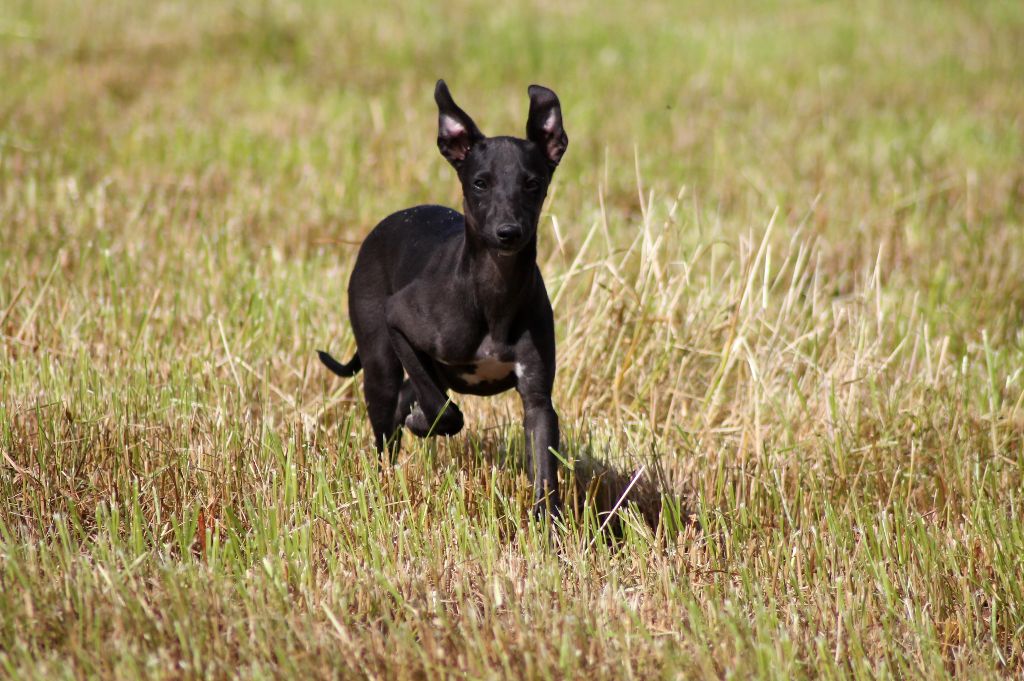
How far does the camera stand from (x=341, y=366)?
5.23 m

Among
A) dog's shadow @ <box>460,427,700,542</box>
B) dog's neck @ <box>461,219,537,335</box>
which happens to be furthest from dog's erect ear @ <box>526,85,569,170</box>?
dog's shadow @ <box>460,427,700,542</box>

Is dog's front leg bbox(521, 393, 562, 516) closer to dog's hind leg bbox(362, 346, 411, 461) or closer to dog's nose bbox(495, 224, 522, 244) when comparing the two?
dog's nose bbox(495, 224, 522, 244)

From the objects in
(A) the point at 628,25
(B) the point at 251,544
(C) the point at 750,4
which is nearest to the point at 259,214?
(B) the point at 251,544

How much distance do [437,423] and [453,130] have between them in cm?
102

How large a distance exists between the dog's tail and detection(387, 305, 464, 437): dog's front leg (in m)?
0.64

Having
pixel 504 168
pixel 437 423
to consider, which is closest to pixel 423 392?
pixel 437 423

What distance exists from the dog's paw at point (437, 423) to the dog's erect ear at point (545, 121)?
0.96m

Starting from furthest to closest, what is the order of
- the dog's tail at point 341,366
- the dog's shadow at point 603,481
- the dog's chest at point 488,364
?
the dog's tail at point 341,366 < the dog's shadow at point 603,481 < the dog's chest at point 488,364

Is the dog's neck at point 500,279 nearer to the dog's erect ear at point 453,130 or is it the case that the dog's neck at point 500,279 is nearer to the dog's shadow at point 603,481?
the dog's erect ear at point 453,130

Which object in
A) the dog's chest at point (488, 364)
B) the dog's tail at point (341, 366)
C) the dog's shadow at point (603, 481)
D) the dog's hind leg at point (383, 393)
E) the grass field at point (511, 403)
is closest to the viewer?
the grass field at point (511, 403)

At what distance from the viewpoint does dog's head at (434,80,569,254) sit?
4.04m

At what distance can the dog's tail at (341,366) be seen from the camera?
5.16 m

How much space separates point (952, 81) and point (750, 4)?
4556mm

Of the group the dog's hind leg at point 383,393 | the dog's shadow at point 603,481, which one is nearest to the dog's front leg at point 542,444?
the dog's shadow at point 603,481
